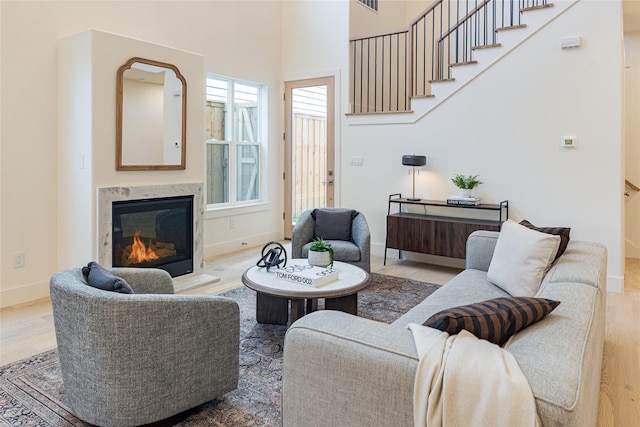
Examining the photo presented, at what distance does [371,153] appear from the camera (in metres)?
5.68

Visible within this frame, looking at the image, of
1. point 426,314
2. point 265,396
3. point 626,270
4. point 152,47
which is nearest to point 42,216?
point 152,47

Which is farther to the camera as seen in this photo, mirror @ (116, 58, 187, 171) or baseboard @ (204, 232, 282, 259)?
baseboard @ (204, 232, 282, 259)

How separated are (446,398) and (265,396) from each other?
1398 millimetres

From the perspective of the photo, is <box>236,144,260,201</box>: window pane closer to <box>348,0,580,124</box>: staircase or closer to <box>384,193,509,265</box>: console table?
<box>348,0,580,124</box>: staircase

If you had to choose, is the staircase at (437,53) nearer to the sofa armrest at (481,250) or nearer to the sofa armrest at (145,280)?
the sofa armrest at (481,250)

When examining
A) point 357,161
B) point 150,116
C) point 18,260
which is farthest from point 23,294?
point 357,161

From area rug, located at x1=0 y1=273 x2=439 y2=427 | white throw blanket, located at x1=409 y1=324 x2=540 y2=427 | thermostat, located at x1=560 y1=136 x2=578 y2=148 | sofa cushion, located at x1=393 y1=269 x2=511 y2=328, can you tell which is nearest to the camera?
white throw blanket, located at x1=409 y1=324 x2=540 y2=427

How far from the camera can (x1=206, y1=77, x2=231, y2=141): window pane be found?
5605mm

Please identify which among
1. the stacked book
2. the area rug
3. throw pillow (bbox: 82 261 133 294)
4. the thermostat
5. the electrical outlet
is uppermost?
the thermostat

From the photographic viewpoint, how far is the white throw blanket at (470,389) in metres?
1.05

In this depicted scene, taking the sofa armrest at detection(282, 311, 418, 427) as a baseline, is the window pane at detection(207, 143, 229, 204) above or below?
above

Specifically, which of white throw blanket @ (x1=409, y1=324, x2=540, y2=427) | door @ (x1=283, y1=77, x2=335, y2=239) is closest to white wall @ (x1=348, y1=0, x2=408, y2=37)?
door @ (x1=283, y1=77, x2=335, y2=239)

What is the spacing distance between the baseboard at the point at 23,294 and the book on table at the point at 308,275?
238 cm

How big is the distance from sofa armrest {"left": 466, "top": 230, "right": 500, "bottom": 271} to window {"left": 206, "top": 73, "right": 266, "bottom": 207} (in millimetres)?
3565
